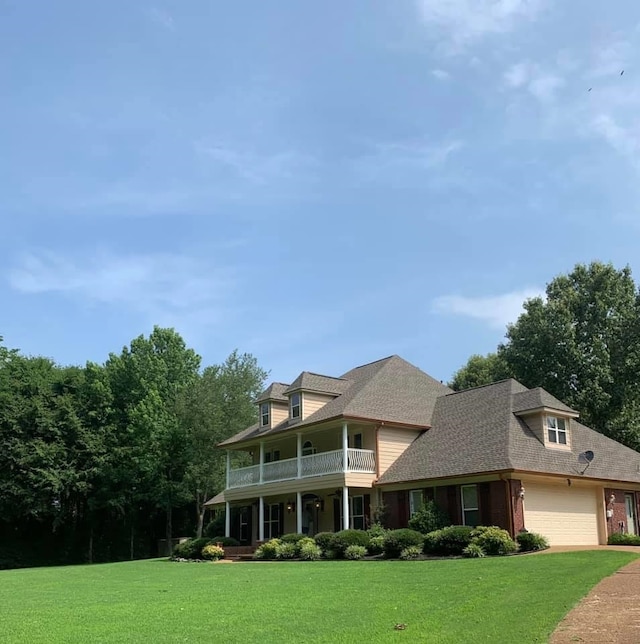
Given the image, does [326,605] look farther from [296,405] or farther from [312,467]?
[296,405]

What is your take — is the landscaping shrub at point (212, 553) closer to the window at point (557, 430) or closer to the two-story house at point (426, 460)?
the two-story house at point (426, 460)

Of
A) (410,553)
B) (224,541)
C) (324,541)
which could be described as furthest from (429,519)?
(224,541)

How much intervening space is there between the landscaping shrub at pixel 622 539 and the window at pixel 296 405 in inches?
545

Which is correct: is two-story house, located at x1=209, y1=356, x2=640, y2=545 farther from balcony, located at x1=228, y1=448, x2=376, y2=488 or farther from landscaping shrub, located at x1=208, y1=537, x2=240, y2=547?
landscaping shrub, located at x1=208, y1=537, x2=240, y2=547

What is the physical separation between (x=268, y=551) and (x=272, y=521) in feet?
29.8

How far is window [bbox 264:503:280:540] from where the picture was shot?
1408 inches

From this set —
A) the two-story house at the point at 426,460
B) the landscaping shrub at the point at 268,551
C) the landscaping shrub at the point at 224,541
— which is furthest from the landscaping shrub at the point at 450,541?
Answer: the landscaping shrub at the point at 224,541

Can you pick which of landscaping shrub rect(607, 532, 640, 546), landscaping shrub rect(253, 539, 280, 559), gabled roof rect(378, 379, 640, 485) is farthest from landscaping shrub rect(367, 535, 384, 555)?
landscaping shrub rect(607, 532, 640, 546)

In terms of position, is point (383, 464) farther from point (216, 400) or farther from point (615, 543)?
point (216, 400)

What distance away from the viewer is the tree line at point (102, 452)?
4178 centimetres

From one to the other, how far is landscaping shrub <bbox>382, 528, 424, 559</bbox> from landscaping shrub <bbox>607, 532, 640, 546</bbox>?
9.05m

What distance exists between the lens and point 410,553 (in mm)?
22172

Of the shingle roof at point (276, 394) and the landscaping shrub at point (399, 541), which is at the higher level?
the shingle roof at point (276, 394)

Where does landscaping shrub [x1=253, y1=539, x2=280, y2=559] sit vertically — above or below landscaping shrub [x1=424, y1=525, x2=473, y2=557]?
below
